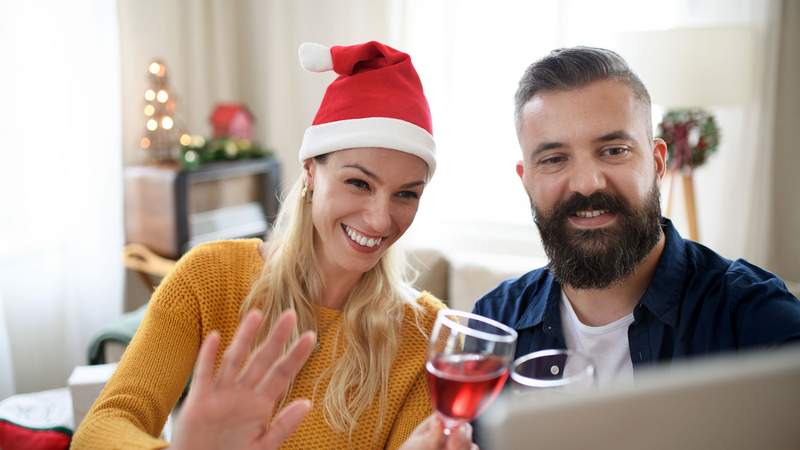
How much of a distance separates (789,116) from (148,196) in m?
2.94

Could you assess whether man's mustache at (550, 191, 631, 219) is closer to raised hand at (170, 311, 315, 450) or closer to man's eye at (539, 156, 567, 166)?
man's eye at (539, 156, 567, 166)

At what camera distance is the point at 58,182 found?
9.64 feet

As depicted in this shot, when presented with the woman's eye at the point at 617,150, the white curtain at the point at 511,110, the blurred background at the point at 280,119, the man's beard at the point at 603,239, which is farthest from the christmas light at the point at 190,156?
the woman's eye at the point at 617,150

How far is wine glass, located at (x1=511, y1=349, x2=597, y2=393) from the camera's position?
0.72 meters

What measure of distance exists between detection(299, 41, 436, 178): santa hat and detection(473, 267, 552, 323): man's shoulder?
346 mm

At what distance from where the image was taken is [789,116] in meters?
3.11

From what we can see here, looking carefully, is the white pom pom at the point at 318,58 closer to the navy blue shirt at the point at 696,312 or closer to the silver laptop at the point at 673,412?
the navy blue shirt at the point at 696,312

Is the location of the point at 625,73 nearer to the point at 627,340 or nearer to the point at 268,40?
the point at 627,340

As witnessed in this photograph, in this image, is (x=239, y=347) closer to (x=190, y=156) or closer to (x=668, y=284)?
(x=668, y=284)

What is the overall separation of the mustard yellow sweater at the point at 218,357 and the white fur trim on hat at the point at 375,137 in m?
0.31

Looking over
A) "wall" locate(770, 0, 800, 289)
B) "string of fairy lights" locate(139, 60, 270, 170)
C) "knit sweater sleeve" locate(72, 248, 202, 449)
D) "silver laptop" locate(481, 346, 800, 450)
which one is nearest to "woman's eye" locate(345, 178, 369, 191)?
"knit sweater sleeve" locate(72, 248, 202, 449)

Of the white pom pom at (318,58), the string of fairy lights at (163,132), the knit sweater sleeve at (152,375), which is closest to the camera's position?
the knit sweater sleeve at (152,375)

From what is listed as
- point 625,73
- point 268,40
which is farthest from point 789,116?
point 268,40

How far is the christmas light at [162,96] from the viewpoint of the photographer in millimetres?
3551
